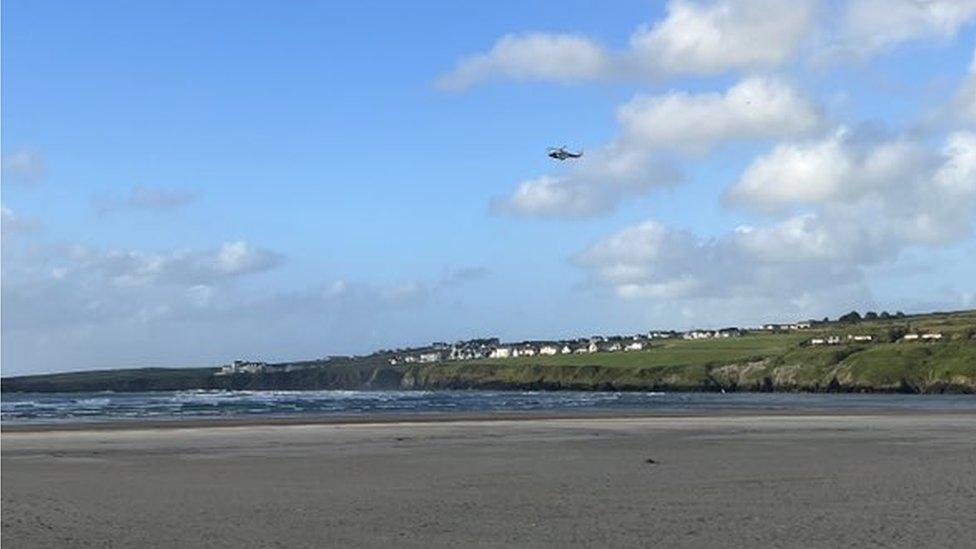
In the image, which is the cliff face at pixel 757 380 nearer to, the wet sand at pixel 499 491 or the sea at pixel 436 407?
the sea at pixel 436 407

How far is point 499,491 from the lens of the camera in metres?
24.4

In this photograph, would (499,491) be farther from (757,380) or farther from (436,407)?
(757,380)

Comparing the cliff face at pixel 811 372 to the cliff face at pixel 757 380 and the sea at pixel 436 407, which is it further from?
the sea at pixel 436 407

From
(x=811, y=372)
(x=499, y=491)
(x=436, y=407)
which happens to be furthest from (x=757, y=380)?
(x=499, y=491)

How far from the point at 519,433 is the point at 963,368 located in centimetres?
10331

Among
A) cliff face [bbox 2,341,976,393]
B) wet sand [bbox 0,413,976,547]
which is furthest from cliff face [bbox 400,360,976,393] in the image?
wet sand [bbox 0,413,976,547]

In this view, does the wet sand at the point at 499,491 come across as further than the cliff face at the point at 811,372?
No

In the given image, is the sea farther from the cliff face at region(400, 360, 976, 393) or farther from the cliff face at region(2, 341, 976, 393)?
the cliff face at region(2, 341, 976, 393)

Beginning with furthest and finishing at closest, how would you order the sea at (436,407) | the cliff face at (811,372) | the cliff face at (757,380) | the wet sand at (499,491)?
the cliff face at (811,372), the cliff face at (757,380), the sea at (436,407), the wet sand at (499,491)

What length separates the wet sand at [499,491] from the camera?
18172 millimetres

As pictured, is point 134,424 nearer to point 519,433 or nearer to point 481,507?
point 519,433

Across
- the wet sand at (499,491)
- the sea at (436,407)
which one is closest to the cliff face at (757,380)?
the sea at (436,407)

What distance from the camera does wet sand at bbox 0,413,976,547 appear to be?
59.6ft

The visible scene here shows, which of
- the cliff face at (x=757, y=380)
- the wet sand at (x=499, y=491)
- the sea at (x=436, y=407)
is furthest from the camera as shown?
the cliff face at (x=757, y=380)
